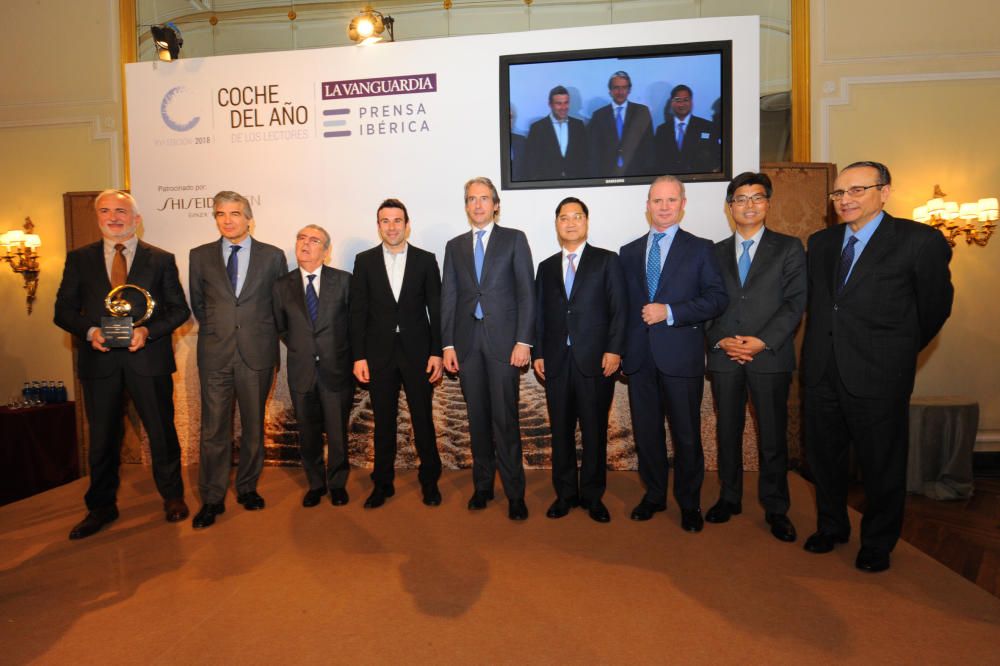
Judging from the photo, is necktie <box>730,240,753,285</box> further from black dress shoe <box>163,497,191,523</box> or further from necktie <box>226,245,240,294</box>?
black dress shoe <box>163,497,191,523</box>

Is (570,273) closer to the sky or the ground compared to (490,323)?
closer to the sky

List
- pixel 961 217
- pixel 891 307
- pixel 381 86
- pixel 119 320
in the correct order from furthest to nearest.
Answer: pixel 961 217, pixel 381 86, pixel 119 320, pixel 891 307

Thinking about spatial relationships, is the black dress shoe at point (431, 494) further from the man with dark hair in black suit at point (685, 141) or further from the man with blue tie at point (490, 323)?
the man with dark hair in black suit at point (685, 141)

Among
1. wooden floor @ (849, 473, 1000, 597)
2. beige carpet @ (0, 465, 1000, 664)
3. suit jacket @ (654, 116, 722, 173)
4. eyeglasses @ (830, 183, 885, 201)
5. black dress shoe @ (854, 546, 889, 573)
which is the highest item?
suit jacket @ (654, 116, 722, 173)

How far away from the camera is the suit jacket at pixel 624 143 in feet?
13.1

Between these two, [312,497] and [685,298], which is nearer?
[685,298]

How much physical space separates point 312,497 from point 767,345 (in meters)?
2.82

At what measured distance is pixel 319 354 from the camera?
11.0ft

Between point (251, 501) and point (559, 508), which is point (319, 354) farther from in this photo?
point (559, 508)

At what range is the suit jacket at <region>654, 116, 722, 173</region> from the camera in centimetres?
393

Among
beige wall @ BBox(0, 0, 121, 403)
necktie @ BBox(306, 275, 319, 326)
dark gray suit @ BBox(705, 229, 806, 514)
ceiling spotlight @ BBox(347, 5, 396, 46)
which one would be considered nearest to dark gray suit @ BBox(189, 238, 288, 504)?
necktie @ BBox(306, 275, 319, 326)

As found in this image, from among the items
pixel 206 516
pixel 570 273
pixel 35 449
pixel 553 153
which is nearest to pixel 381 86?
pixel 553 153

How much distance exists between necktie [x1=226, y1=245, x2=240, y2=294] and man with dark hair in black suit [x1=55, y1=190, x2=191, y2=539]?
34cm

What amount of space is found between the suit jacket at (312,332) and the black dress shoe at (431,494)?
2.70 ft
